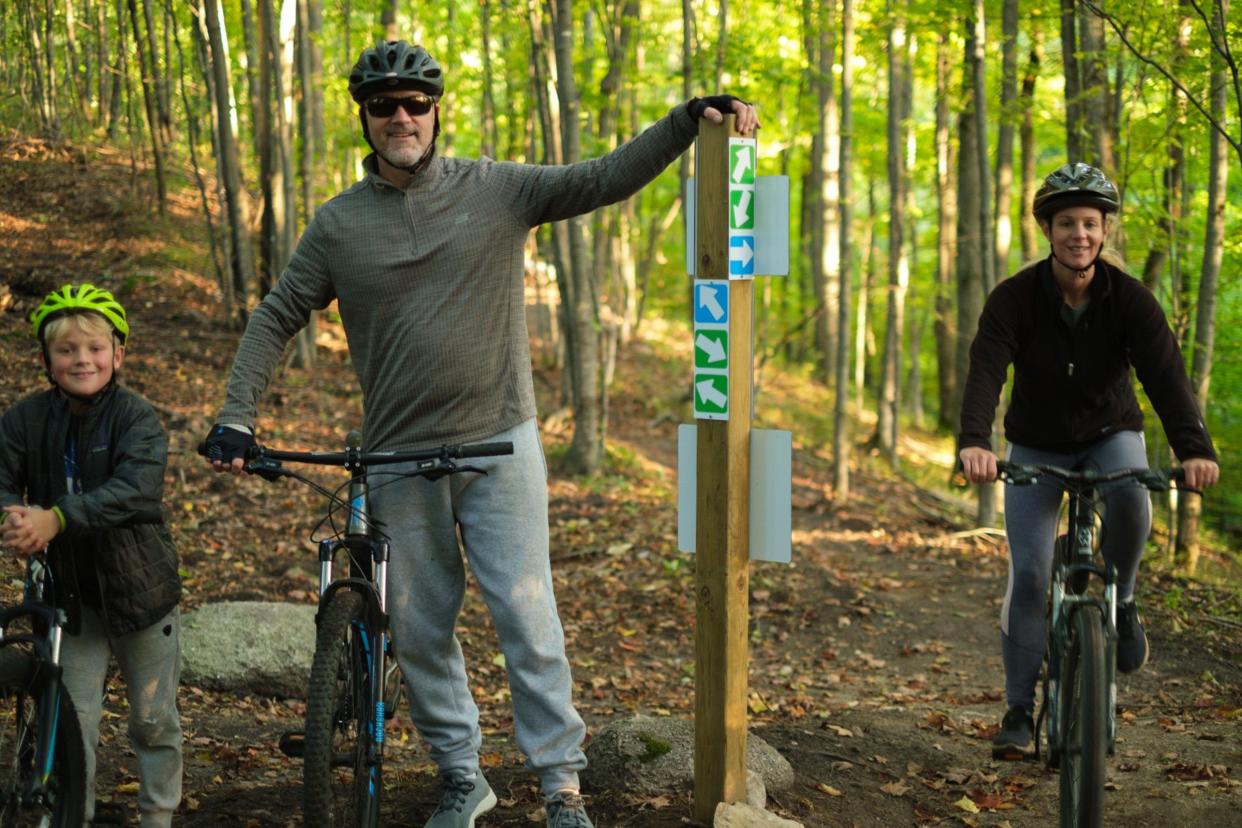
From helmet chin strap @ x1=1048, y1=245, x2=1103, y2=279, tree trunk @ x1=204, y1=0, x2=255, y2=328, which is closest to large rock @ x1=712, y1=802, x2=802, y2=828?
helmet chin strap @ x1=1048, y1=245, x2=1103, y2=279

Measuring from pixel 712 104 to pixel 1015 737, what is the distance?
2778 mm

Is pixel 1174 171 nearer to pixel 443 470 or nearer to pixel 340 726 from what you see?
pixel 443 470

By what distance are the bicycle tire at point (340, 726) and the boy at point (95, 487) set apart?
65cm

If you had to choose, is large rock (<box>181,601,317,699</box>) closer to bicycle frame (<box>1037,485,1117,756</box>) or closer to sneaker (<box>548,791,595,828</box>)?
sneaker (<box>548,791,595,828</box>)

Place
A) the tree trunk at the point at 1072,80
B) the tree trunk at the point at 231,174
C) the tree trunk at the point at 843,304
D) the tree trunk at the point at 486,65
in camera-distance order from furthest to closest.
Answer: the tree trunk at the point at 486,65, the tree trunk at the point at 843,304, the tree trunk at the point at 231,174, the tree trunk at the point at 1072,80

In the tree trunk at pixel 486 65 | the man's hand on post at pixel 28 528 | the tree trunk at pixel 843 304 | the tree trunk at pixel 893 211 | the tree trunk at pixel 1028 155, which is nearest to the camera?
the man's hand on post at pixel 28 528

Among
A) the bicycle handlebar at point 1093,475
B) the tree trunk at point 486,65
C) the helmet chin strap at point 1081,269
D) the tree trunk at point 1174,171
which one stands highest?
the tree trunk at point 486,65

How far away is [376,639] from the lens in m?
3.81

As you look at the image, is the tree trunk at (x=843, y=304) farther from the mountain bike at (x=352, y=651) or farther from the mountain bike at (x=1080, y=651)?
the mountain bike at (x=352, y=651)

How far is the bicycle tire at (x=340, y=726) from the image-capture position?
3422mm

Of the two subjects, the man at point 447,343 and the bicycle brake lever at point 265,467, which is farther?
the man at point 447,343

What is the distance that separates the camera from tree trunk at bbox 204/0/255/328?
41.5 feet

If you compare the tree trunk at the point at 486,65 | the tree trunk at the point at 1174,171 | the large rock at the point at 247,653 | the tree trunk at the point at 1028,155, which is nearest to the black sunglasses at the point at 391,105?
the large rock at the point at 247,653

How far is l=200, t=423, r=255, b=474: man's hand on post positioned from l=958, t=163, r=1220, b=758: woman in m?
2.42
